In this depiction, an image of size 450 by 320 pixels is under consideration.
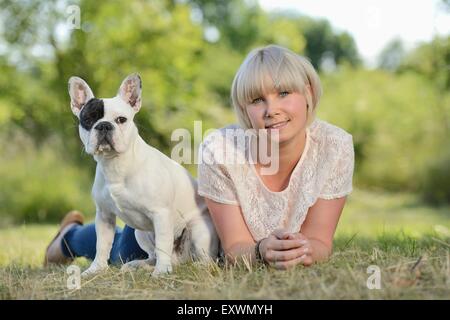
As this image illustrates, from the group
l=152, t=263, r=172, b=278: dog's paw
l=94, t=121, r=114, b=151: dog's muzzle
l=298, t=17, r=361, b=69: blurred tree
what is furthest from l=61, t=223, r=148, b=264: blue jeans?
l=298, t=17, r=361, b=69: blurred tree

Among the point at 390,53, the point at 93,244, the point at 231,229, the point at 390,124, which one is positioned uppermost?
the point at 390,53

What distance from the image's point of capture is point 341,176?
2984 millimetres

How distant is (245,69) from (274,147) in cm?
40

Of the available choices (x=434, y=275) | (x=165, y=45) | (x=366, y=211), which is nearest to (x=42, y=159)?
(x=165, y=45)

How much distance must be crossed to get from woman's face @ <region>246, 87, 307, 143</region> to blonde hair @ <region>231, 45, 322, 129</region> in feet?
0.11

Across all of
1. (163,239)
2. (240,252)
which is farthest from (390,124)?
(163,239)

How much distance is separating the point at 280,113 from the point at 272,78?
0.17m

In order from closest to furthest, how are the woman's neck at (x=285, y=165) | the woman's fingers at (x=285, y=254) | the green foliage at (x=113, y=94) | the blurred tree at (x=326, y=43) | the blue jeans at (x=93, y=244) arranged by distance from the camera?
the woman's fingers at (x=285, y=254) < the woman's neck at (x=285, y=165) < the blue jeans at (x=93, y=244) < the green foliage at (x=113, y=94) < the blurred tree at (x=326, y=43)

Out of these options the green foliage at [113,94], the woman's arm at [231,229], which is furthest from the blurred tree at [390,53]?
the woman's arm at [231,229]

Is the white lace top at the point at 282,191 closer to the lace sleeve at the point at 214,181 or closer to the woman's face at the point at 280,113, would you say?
the lace sleeve at the point at 214,181

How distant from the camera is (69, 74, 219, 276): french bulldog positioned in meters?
2.68

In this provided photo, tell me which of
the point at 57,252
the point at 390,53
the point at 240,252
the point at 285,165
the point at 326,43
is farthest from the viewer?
the point at 390,53

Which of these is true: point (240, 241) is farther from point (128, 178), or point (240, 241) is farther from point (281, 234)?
point (128, 178)

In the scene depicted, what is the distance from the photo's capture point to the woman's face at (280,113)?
282 cm
